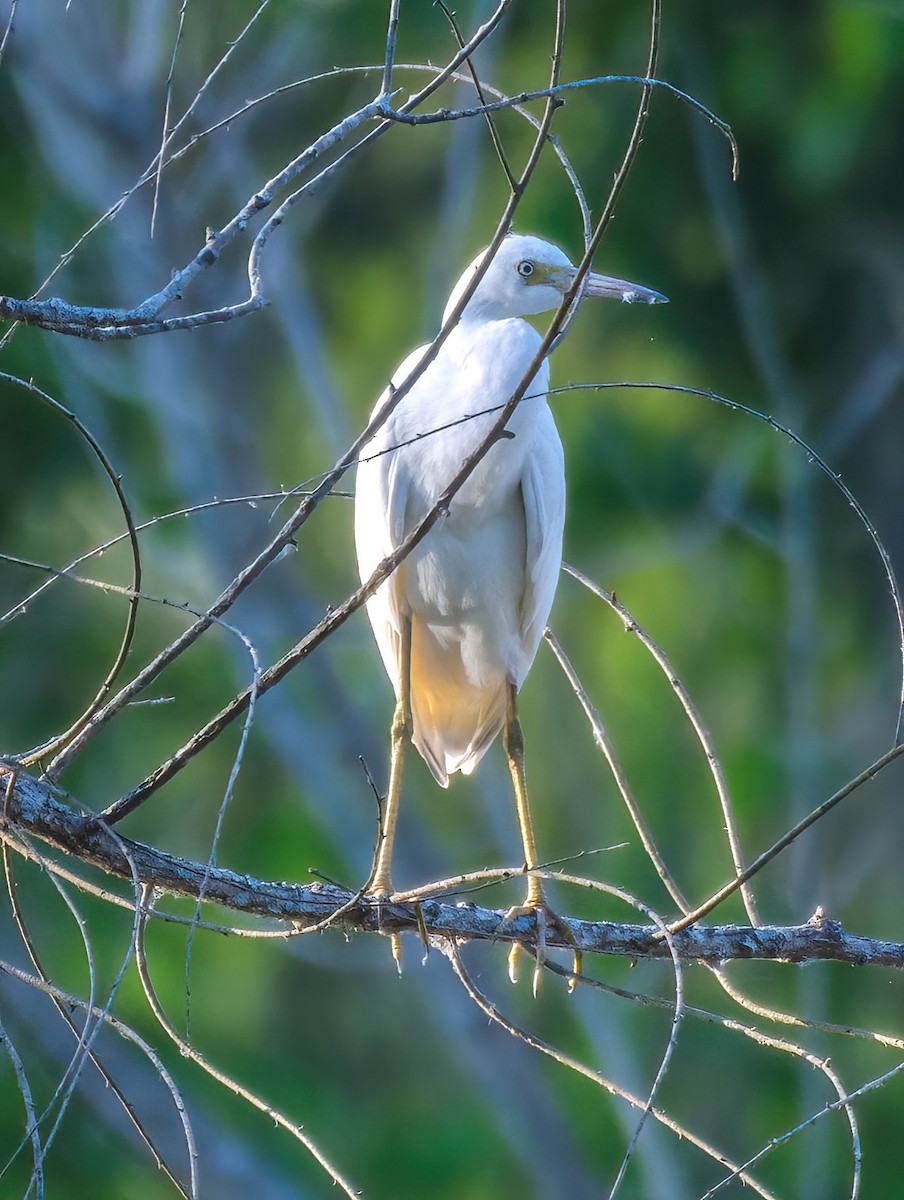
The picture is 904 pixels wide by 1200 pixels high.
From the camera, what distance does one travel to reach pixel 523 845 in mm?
2271

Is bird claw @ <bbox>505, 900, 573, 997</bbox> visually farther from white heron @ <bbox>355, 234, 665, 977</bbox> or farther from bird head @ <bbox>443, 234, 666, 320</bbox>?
bird head @ <bbox>443, 234, 666, 320</bbox>

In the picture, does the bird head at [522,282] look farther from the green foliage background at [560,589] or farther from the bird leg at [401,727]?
the green foliage background at [560,589]

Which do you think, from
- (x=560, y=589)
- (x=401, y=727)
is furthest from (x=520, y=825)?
(x=560, y=589)

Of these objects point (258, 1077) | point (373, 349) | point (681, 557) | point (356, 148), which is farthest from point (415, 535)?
point (373, 349)

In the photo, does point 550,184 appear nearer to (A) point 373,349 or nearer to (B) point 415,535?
(A) point 373,349

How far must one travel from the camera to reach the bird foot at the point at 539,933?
63.7 inches

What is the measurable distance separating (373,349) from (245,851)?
2.34 metres

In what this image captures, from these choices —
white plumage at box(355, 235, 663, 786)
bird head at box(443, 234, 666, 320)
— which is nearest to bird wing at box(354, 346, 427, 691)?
white plumage at box(355, 235, 663, 786)

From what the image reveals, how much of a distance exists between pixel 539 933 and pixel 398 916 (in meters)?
0.16

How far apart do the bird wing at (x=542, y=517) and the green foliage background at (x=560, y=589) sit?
10.9 feet

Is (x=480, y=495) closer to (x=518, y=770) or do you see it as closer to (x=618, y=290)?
(x=618, y=290)

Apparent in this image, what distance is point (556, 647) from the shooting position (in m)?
1.70

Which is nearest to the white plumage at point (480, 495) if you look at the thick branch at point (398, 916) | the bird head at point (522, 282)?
the bird head at point (522, 282)

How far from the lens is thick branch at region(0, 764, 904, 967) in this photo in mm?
1408
